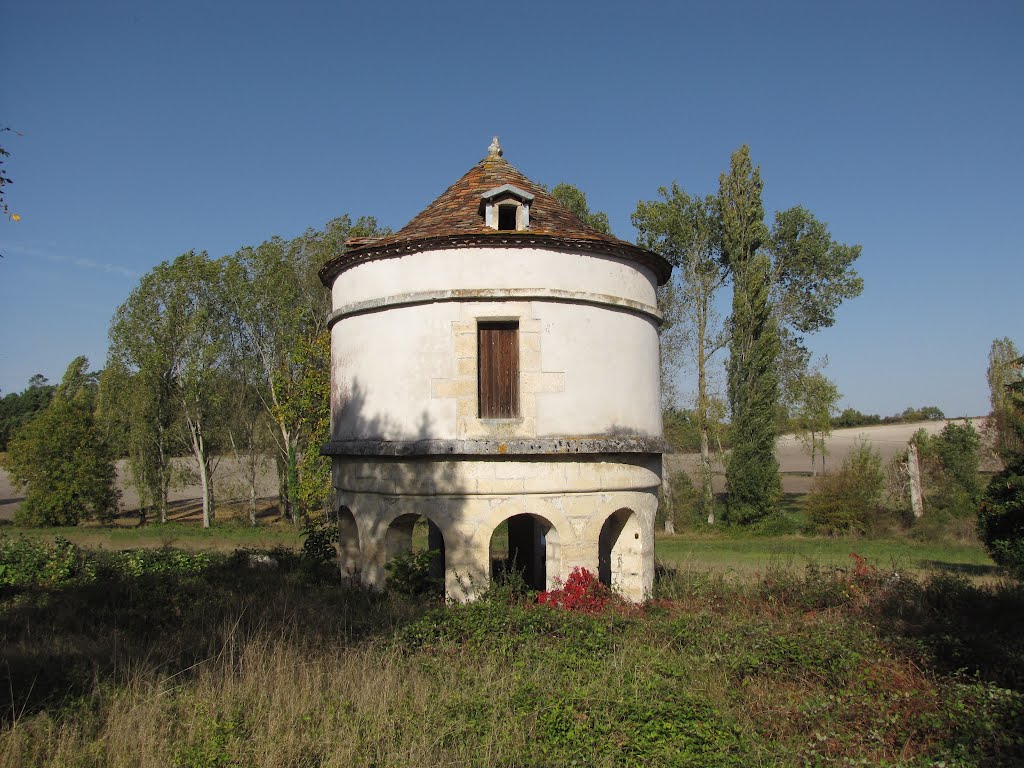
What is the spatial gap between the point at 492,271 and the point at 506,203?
1.27 m

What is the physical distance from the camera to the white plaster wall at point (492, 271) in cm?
1065

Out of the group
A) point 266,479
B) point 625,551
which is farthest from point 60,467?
point 625,551

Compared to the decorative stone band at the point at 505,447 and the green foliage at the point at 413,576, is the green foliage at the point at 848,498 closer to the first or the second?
the decorative stone band at the point at 505,447

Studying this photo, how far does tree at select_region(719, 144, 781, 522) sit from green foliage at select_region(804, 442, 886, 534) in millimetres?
1715

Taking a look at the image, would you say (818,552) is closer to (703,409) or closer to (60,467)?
(703,409)

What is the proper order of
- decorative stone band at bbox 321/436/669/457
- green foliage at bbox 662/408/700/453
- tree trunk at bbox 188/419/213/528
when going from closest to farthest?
decorative stone band at bbox 321/436/669/457
tree trunk at bbox 188/419/213/528
green foliage at bbox 662/408/700/453

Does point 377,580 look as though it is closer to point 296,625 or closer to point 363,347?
point 296,625

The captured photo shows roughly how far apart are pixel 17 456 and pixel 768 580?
1219 inches

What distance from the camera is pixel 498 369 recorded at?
35.2ft

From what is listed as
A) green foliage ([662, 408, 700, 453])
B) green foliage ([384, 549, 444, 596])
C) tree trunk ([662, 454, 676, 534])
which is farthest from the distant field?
green foliage ([384, 549, 444, 596])

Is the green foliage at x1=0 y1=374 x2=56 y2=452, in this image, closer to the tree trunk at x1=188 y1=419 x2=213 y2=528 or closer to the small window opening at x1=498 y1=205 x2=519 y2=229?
the tree trunk at x1=188 y1=419 x2=213 y2=528

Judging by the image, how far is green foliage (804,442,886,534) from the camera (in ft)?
92.0

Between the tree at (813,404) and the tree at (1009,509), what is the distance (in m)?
19.3

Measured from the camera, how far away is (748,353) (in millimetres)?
29266
